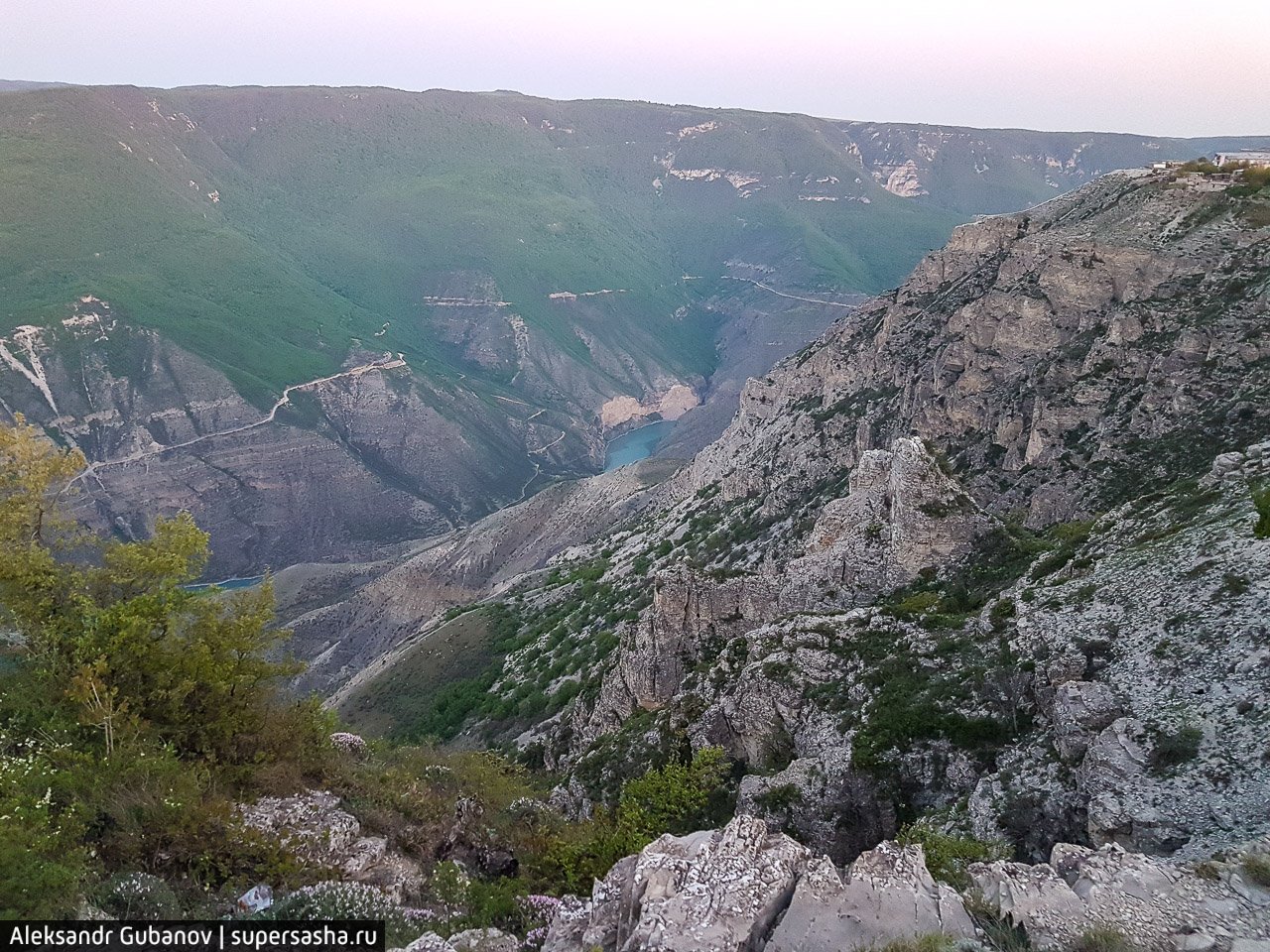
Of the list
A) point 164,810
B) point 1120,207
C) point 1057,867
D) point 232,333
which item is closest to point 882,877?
point 1057,867

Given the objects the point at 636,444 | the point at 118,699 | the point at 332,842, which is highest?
the point at 118,699

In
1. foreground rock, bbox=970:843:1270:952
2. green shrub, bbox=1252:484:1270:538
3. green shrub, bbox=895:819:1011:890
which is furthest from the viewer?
green shrub, bbox=1252:484:1270:538

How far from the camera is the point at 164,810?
11.5 metres

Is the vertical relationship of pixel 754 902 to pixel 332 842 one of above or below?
above

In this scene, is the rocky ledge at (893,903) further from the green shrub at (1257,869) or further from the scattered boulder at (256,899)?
the scattered boulder at (256,899)

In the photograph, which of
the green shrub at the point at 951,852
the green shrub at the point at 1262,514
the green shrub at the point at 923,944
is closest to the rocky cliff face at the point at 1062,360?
the green shrub at the point at 1262,514

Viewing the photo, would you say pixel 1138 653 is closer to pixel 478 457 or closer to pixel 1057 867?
pixel 1057 867

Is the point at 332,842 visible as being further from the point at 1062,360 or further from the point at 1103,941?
the point at 1062,360

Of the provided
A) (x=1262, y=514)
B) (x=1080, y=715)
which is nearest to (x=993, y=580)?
(x=1262, y=514)

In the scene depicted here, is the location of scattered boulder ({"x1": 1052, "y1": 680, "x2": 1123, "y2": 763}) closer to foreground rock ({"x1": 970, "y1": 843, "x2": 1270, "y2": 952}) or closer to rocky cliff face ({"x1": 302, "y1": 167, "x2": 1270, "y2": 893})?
rocky cliff face ({"x1": 302, "y1": 167, "x2": 1270, "y2": 893})

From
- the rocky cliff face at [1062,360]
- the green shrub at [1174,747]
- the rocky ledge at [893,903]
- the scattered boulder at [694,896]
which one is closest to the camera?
the rocky ledge at [893,903]

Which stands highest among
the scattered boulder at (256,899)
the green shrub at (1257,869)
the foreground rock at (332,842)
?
the green shrub at (1257,869)

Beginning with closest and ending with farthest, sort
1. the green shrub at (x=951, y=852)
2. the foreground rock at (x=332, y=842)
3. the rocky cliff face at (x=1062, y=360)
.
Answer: the green shrub at (x=951, y=852) → the foreground rock at (x=332, y=842) → the rocky cliff face at (x=1062, y=360)

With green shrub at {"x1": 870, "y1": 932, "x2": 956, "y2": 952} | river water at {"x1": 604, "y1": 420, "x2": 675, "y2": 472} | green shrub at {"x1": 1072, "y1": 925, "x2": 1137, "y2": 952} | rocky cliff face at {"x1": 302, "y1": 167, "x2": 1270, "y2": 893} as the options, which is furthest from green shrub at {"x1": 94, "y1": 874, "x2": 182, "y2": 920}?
river water at {"x1": 604, "y1": 420, "x2": 675, "y2": 472}
